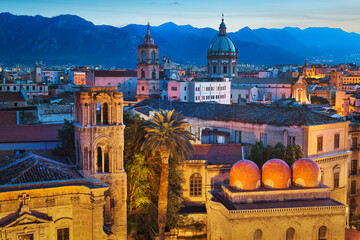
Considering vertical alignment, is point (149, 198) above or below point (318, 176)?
below

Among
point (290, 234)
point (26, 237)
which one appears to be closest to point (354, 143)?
point (290, 234)

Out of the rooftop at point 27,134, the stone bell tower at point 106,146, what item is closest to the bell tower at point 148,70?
the rooftop at point 27,134

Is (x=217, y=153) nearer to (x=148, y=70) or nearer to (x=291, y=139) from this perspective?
(x=291, y=139)

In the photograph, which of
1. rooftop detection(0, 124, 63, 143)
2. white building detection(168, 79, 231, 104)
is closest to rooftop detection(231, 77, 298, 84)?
white building detection(168, 79, 231, 104)

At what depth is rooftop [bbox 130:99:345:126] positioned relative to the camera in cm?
4097

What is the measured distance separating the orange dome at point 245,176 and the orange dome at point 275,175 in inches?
29.5

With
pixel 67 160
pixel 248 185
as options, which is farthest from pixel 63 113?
pixel 248 185

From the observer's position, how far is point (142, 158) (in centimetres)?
3209

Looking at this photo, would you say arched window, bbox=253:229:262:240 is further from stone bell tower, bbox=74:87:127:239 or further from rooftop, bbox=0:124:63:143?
rooftop, bbox=0:124:63:143

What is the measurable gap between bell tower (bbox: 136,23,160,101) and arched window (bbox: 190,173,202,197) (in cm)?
5838

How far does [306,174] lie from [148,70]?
2642 inches

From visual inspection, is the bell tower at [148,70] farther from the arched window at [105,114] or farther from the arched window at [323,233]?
the arched window at [323,233]

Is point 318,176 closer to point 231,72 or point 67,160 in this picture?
point 67,160

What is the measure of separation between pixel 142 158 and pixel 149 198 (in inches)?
147
